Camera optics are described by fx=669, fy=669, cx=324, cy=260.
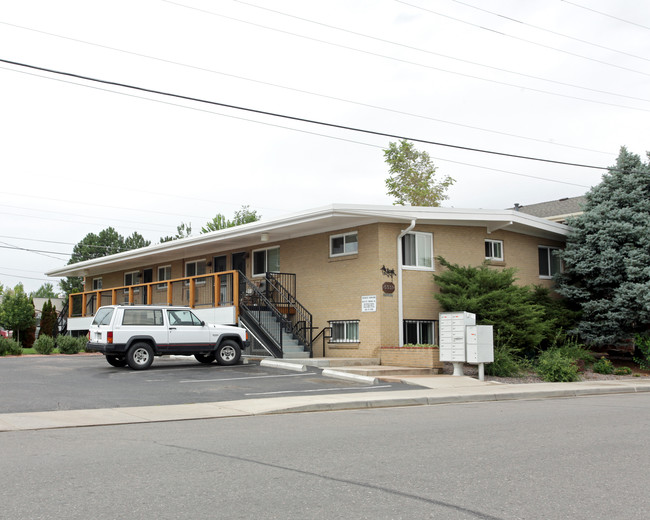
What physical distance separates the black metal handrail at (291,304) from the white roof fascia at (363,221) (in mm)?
1549

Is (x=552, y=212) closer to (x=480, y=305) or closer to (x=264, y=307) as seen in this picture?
(x=480, y=305)

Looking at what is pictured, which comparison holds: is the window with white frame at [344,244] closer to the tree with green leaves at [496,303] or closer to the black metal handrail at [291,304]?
the black metal handrail at [291,304]

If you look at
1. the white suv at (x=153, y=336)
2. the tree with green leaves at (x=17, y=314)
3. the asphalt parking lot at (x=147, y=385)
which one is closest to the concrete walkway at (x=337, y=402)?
the asphalt parking lot at (x=147, y=385)

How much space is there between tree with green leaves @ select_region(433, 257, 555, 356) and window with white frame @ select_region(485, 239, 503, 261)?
2282 millimetres

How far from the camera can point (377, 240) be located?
67.3 feet

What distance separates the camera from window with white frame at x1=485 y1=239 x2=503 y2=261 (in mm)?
23341

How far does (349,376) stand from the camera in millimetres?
16891

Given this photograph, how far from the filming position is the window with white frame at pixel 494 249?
23.3 m

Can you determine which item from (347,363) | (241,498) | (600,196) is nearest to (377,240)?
(347,363)

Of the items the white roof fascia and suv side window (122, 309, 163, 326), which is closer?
suv side window (122, 309, 163, 326)

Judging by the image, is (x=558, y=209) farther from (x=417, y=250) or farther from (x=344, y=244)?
(x=344, y=244)

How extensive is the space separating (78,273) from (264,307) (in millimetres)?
18921

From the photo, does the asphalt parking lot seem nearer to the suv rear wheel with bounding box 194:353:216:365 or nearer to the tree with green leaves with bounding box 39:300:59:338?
the suv rear wheel with bounding box 194:353:216:365

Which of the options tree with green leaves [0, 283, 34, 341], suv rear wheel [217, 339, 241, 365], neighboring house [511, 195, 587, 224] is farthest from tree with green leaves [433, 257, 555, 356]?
tree with green leaves [0, 283, 34, 341]
